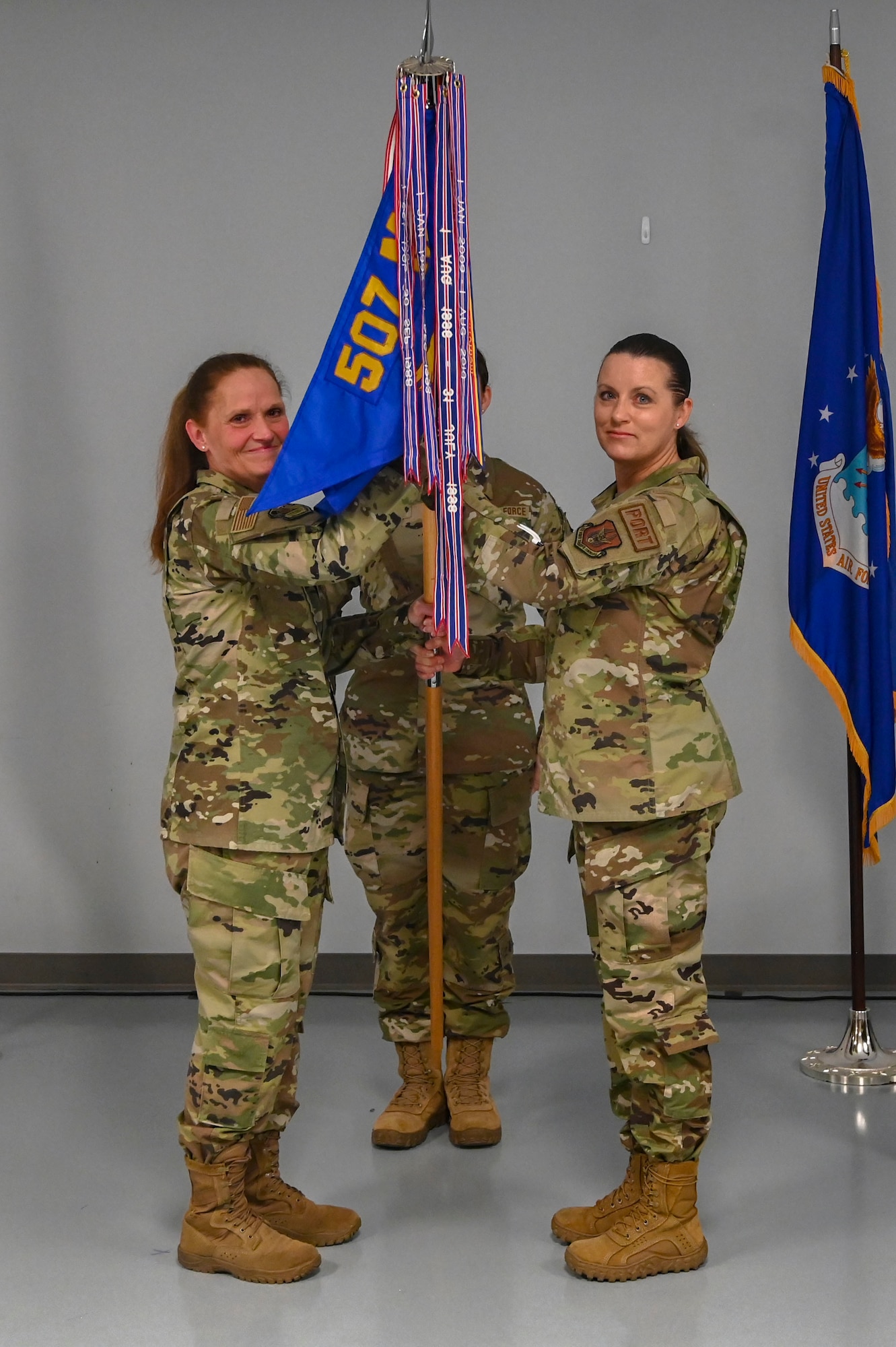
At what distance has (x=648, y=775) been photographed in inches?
101

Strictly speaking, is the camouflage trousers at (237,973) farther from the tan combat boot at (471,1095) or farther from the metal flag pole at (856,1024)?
the metal flag pole at (856,1024)

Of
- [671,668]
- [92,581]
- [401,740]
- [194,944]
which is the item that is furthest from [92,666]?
[671,668]

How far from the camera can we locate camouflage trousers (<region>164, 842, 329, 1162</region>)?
253cm

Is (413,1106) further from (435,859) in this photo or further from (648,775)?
(648,775)

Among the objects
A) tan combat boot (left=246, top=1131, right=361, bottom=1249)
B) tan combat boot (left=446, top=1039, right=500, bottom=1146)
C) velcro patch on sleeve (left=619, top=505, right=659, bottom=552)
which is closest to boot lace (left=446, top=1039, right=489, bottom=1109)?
tan combat boot (left=446, top=1039, right=500, bottom=1146)

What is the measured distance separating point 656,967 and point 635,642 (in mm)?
596

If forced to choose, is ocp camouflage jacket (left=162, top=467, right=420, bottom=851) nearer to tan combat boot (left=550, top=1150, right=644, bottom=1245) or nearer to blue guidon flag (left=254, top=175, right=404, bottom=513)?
blue guidon flag (left=254, top=175, right=404, bottom=513)

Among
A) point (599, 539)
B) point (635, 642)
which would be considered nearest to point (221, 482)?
point (599, 539)

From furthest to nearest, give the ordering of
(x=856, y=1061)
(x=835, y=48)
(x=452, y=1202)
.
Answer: (x=856, y=1061) < (x=835, y=48) < (x=452, y=1202)

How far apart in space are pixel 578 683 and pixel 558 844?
1.78 m

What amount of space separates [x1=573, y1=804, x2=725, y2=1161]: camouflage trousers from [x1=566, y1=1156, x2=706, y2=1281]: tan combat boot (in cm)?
5

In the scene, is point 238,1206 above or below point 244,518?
below

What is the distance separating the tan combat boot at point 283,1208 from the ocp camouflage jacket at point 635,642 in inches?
34.0

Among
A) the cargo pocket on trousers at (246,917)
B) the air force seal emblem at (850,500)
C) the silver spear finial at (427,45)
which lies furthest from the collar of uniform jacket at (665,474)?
the air force seal emblem at (850,500)
